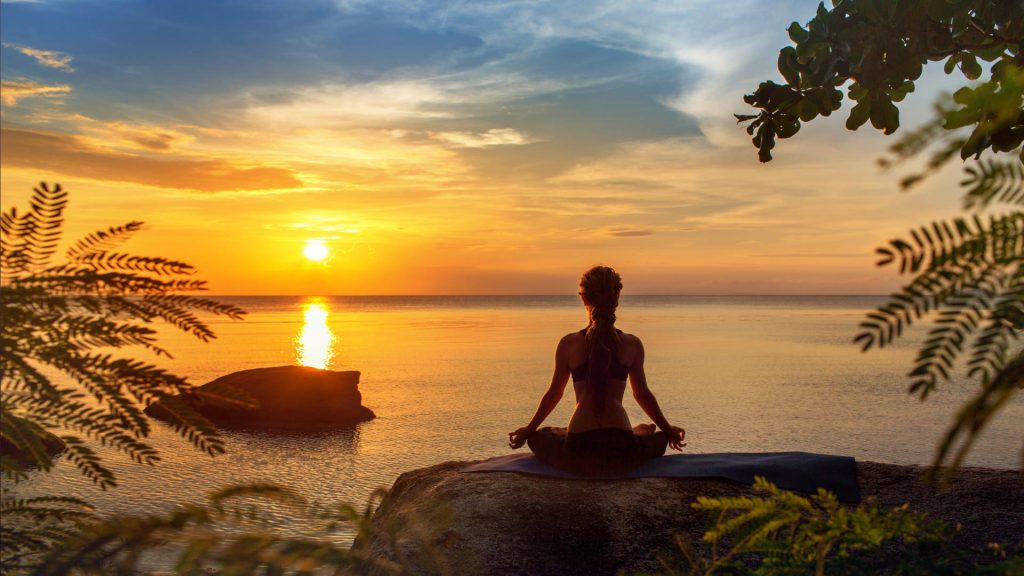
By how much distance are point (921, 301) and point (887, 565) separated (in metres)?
0.93

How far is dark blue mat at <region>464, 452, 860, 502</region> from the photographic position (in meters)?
6.83

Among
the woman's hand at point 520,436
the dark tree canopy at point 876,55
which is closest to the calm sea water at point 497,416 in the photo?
the woman's hand at point 520,436

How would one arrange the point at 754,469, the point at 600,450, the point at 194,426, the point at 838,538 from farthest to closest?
the point at 600,450 → the point at 754,469 → the point at 838,538 → the point at 194,426

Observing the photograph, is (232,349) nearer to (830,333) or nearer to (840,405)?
(840,405)

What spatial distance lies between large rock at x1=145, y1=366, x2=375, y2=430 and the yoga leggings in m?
13.4

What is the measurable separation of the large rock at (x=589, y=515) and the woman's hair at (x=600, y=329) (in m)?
1.17

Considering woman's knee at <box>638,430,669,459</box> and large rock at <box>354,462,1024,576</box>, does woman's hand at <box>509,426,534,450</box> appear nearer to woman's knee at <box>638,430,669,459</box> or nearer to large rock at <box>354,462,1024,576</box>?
large rock at <box>354,462,1024,576</box>

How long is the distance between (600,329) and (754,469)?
6.20 ft

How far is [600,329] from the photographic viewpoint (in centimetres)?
764

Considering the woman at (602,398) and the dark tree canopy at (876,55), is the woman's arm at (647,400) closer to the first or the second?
the woman at (602,398)

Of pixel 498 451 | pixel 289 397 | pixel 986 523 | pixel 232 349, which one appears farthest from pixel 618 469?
pixel 232 349

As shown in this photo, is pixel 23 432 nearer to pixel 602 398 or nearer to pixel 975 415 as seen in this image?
pixel 975 415

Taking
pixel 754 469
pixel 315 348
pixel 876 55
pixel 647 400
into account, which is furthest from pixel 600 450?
pixel 315 348

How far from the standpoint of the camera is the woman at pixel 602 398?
7.21m
